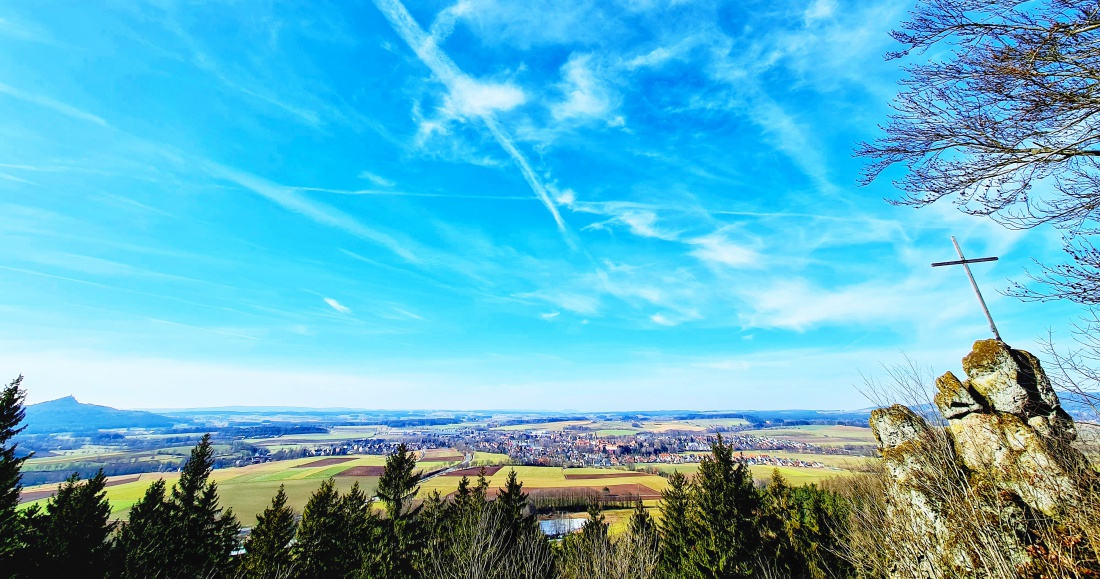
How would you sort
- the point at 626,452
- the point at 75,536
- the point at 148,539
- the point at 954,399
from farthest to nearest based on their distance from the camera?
the point at 626,452 < the point at 148,539 < the point at 75,536 < the point at 954,399

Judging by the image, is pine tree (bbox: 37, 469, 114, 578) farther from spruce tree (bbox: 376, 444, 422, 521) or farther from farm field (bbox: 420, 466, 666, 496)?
farm field (bbox: 420, 466, 666, 496)

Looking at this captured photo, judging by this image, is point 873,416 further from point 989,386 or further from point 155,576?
point 155,576

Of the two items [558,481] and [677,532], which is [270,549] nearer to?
[677,532]

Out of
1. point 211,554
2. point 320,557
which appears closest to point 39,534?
point 211,554

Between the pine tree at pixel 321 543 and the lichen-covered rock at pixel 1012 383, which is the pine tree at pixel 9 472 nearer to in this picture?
the pine tree at pixel 321 543

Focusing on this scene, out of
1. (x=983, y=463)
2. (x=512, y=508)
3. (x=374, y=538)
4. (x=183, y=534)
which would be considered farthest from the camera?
(x=512, y=508)

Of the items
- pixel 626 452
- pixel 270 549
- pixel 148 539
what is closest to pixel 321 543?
pixel 270 549
